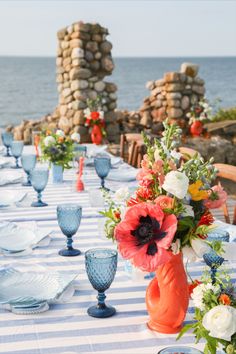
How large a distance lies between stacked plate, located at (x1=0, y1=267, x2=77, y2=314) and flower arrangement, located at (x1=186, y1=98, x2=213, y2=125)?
24.1 feet

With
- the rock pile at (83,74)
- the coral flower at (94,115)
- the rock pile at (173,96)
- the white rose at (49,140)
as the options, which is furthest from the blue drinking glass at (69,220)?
the rock pile at (173,96)

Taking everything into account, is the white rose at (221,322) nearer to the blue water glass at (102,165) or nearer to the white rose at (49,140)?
the blue water glass at (102,165)

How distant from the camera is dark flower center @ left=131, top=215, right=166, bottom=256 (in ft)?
5.47

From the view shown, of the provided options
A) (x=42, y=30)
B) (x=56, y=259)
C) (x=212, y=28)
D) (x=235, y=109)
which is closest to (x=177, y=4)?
(x=212, y=28)

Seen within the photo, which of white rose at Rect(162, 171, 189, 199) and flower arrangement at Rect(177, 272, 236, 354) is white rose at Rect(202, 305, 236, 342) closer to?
flower arrangement at Rect(177, 272, 236, 354)

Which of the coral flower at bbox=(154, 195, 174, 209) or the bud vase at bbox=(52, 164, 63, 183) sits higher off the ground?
the coral flower at bbox=(154, 195, 174, 209)

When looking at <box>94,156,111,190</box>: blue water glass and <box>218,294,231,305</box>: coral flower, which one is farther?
<box>94,156,111,190</box>: blue water glass

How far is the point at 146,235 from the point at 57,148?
2.30 meters

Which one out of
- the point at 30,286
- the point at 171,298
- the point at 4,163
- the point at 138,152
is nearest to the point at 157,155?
the point at 171,298

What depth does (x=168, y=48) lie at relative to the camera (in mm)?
43188

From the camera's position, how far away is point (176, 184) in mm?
1648

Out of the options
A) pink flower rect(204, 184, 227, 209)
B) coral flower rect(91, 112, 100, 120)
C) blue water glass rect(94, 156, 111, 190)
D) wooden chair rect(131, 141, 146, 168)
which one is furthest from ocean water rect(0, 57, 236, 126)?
pink flower rect(204, 184, 227, 209)

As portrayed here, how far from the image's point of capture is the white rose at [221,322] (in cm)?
133

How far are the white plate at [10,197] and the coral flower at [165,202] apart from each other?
173 cm
